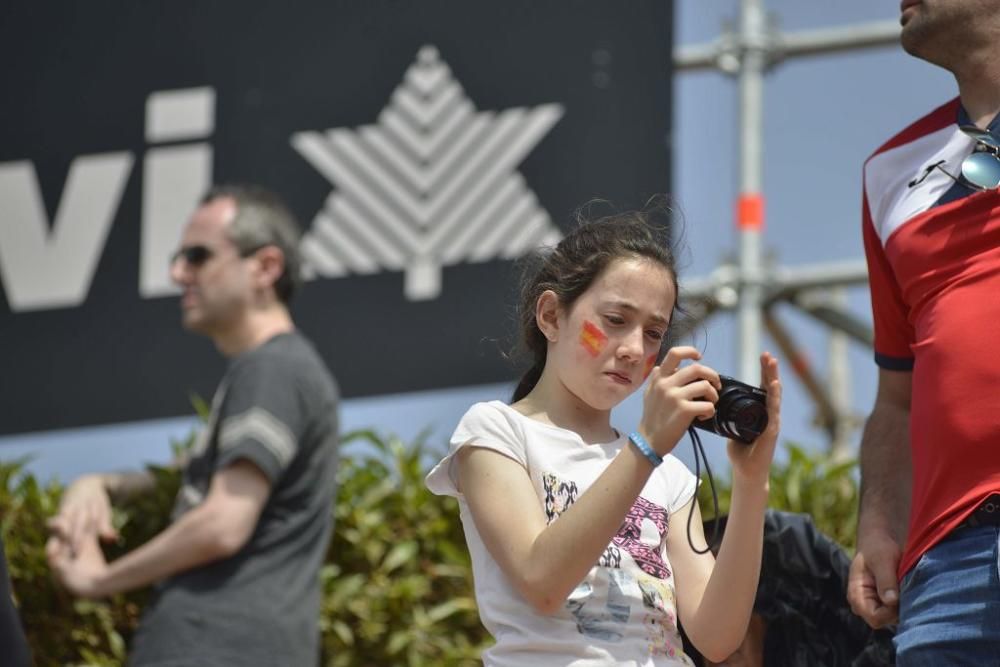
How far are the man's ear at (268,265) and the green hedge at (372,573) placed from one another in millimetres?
666

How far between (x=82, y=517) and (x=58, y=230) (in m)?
2.34

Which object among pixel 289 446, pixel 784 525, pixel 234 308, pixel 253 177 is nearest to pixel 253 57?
pixel 253 177

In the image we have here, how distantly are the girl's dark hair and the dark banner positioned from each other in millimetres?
2840

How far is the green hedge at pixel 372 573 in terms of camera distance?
4.78 meters

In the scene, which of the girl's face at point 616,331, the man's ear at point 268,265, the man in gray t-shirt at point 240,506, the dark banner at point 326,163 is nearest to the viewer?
the girl's face at point 616,331

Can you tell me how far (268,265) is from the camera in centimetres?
480

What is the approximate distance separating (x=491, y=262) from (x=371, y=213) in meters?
0.54

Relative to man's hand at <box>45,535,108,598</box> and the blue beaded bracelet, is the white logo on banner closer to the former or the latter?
man's hand at <box>45,535,108,598</box>

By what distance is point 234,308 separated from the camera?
470cm

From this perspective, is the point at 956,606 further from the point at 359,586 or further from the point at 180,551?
the point at 359,586

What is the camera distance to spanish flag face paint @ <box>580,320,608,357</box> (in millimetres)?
2777

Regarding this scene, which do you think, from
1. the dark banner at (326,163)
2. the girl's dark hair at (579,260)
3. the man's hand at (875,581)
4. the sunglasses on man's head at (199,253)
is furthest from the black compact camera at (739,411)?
the dark banner at (326,163)

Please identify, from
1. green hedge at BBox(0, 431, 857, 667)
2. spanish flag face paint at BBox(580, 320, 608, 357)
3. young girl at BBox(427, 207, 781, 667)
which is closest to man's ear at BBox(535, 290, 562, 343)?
young girl at BBox(427, 207, 781, 667)

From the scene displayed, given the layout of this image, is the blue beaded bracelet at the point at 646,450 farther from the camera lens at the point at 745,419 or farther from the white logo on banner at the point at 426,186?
the white logo on banner at the point at 426,186
